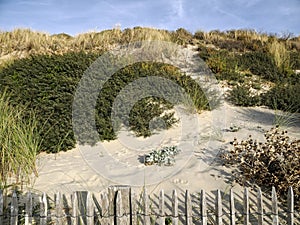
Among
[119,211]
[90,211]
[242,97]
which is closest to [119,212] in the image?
[119,211]

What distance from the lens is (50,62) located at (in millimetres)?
7117

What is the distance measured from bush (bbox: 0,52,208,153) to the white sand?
29cm

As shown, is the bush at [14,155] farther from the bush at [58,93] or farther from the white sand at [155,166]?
the bush at [58,93]

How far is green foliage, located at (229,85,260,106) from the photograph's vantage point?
8.84m

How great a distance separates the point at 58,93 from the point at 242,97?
525cm

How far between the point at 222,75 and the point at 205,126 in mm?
4214

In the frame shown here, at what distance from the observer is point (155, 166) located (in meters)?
5.06

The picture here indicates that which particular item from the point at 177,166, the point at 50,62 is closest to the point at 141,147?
the point at 177,166

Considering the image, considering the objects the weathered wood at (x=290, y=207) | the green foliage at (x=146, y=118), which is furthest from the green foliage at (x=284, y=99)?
the weathered wood at (x=290, y=207)

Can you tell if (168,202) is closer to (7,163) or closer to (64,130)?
(7,163)

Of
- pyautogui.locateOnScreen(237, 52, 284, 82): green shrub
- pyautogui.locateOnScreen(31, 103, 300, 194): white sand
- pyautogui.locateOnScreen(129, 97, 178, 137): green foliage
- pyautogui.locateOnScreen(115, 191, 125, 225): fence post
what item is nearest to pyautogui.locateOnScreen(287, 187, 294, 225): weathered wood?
pyautogui.locateOnScreen(31, 103, 300, 194): white sand

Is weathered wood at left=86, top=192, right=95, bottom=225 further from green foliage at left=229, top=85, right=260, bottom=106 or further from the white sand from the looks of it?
green foliage at left=229, top=85, right=260, bottom=106

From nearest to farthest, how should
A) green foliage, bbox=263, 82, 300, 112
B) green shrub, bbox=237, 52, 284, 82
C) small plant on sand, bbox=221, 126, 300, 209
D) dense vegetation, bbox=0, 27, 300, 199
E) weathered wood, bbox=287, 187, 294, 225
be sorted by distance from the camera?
weathered wood, bbox=287, 187, 294, 225 → small plant on sand, bbox=221, 126, 300, 209 → dense vegetation, bbox=0, 27, 300, 199 → green foliage, bbox=263, 82, 300, 112 → green shrub, bbox=237, 52, 284, 82

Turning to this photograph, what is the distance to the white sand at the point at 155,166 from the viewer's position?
4.47 m
